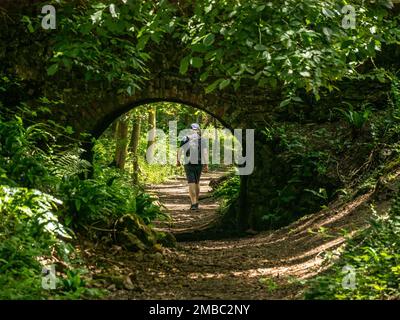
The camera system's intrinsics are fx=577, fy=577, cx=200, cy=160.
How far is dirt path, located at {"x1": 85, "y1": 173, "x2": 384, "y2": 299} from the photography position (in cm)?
546

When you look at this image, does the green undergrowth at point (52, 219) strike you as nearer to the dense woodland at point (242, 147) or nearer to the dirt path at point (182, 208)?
the dense woodland at point (242, 147)

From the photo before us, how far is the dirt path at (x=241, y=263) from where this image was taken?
17.9ft

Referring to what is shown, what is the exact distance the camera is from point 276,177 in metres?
9.77

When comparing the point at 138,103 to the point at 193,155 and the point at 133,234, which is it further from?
the point at 133,234

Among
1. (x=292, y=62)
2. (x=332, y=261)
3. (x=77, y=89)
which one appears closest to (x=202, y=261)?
(x=332, y=261)

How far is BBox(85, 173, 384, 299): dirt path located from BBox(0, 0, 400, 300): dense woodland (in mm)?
30

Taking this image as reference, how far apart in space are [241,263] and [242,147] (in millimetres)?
3120

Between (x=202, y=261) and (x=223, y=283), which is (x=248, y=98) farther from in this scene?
(x=223, y=283)

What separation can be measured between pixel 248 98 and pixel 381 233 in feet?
16.9

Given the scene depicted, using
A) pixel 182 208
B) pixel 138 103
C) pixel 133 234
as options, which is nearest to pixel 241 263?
pixel 133 234

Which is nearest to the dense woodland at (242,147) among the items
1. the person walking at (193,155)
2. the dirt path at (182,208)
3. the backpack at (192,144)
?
the dirt path at (182,208)

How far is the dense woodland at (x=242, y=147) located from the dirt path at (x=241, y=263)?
1.2 inches

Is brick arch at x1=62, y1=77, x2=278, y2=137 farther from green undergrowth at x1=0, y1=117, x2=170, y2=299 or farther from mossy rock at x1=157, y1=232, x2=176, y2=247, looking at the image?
mossy rock at x1=157, y1=232, x2=176, y2=247

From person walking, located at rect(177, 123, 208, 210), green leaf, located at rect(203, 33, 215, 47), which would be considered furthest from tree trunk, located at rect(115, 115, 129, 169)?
green leaf, located at rect(203, 33, 215, 47)
